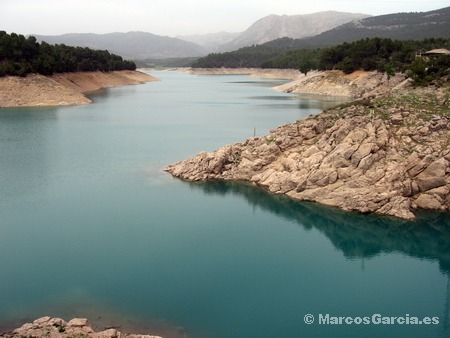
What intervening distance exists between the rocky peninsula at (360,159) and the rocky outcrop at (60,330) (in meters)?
21.2

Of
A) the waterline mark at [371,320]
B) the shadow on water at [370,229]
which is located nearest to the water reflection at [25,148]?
the shadow on water at [370,229]

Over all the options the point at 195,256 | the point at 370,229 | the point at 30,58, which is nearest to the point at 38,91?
the point at 30,58

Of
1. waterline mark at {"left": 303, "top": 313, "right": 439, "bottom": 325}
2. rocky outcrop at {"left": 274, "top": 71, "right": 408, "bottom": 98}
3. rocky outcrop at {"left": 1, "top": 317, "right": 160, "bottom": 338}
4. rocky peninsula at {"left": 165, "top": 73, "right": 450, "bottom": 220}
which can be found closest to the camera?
rocky outcrop at {"left": 1, "top": 317, "right": 160, "bottom": 338}

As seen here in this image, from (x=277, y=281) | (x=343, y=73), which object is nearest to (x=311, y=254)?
(x=277, y=281)

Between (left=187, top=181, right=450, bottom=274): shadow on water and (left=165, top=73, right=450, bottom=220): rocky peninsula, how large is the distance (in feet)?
2.86

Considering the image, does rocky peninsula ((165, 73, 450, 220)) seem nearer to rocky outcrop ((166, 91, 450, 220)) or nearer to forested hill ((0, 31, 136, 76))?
rocky outcrop ((166, 91, 450, 220))

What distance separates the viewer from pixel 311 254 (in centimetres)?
2670

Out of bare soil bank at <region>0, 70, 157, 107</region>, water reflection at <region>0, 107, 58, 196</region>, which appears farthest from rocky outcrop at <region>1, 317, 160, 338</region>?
bare soil bank at <region>0, 70, 157, 107</region>

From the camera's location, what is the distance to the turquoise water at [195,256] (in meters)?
20.0

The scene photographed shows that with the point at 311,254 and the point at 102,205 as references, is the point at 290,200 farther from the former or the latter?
the point at 102,205

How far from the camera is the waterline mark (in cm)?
1958

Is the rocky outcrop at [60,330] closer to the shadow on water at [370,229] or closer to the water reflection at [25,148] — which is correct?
the shadow on water at [370,229]

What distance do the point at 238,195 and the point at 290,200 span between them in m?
4.52

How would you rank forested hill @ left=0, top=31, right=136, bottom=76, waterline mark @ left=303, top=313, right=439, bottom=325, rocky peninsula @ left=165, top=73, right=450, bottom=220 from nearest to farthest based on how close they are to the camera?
waterline mark @ left=303, top=313, right=439, bottom=325 → rocky peninsula @ left=165, top=73, right=450, bottom=220 → forested hill @ left=0, top=31, right=136, bottom=76
